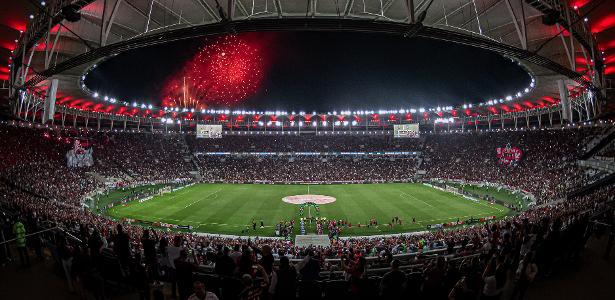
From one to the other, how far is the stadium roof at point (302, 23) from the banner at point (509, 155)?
123 ft

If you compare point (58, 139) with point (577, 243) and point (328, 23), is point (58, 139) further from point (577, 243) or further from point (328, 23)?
point (577, 243)

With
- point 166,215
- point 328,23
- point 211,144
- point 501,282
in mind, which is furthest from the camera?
point 211,144

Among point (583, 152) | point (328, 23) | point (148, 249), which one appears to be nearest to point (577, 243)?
point (328, 23)

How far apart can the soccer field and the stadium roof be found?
17798mm

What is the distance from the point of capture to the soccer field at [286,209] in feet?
112

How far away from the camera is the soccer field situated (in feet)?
112

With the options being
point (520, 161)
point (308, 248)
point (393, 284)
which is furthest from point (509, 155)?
point (393, 284)

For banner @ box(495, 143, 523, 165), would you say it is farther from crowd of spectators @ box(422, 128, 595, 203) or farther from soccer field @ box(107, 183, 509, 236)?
soccer field @ box(107, 183, 509, 236)

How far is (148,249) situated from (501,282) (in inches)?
315

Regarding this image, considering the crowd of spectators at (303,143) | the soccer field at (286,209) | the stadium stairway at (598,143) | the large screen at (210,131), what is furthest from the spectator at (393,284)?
the crowd of spectators at (303,143)

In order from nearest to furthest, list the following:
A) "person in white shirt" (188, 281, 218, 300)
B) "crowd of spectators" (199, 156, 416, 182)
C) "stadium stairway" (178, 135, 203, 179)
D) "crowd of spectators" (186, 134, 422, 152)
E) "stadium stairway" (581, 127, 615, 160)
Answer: "person in white shirt" (188, 281, 218, 300)
"stadium stairway" (581, 127, 615, 160)
"crowd of spectators" (199, 156, 416, 182)
"stadium stairway" (178, 135, 203, 179)
"crowd of spectators" (186, 134, 422, 152)

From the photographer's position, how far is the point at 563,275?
31.6 ft

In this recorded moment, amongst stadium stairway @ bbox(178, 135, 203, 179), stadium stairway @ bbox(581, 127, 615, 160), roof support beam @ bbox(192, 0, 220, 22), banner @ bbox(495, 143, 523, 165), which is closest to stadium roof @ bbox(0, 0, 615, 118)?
roof support beam @ bbox(192, 0, 220, 22)

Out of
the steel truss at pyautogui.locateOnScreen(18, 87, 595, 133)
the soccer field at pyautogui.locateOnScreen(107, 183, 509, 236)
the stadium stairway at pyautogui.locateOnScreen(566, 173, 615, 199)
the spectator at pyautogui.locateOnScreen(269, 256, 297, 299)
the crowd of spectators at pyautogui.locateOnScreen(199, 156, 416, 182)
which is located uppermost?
the steel truss at pyautogui.locateOnScreen(18, 87, 595, 133)
